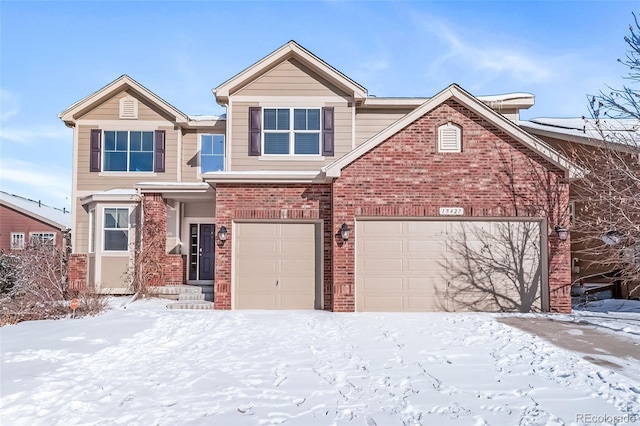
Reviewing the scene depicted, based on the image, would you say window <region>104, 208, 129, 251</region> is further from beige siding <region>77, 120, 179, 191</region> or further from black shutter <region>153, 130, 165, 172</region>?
black shutter <region>153, 130, 165, 172</region>

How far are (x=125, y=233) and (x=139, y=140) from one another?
3616 mm

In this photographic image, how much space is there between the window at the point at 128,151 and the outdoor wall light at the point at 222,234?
578cm

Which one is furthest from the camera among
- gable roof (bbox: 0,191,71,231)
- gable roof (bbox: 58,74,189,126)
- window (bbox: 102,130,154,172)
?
gable roof (bbox: 0,191,71,231)

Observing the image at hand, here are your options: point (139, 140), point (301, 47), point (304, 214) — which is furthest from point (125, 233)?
point (301, 47)

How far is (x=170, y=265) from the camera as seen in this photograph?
14.4 m

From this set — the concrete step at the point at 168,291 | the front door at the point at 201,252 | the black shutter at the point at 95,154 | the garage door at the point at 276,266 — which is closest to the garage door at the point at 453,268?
the garage door at the point at 276,266

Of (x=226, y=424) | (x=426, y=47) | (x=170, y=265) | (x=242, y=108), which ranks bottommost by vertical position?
(x=226, y=424)

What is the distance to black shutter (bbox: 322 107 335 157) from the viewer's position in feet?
46.8

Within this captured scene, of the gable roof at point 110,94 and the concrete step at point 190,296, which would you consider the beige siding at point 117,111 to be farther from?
the concrete step at point 190,296

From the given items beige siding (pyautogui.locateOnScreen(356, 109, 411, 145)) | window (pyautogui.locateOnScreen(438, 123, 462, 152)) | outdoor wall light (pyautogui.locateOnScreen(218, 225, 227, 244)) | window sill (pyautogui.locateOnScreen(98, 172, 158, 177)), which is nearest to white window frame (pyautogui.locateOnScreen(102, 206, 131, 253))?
window sill (pyautogui.locateOnScreen(98, 172, 158, 177))

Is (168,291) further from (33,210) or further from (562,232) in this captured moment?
(33,210)

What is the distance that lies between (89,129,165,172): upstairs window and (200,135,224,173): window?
138 centimetres

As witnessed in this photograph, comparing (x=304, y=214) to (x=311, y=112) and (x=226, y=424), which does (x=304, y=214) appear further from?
(x=226, y=424)

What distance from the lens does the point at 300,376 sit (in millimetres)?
5957
